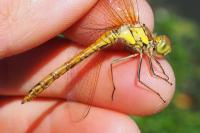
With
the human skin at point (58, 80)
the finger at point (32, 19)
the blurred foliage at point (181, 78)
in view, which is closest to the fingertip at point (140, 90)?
the human skin at point (58, 80)

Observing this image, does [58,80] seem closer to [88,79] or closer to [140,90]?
[88,79]

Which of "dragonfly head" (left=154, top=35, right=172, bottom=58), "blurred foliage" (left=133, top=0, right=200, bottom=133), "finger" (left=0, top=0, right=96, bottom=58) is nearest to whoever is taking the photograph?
"finger" (left=0, top=0, right=96, bottom=58)

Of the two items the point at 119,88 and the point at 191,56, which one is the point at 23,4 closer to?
the point at 119,88

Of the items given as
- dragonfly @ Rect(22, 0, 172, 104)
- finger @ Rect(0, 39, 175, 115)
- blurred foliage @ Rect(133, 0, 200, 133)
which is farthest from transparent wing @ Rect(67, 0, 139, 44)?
blurred foliage @ Rect(133, 0, 200, 133)

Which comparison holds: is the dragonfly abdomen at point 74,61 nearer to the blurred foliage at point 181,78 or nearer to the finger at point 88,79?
the finger at point 88,79

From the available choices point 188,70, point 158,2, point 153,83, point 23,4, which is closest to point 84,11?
point 23,4

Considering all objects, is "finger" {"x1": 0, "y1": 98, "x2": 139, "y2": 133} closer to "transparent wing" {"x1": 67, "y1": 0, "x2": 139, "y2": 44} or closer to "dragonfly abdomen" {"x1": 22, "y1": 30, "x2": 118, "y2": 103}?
"dragonfly abdomen" {"x1": 22, "y1": 30, "x2": 118, "y2": 103}

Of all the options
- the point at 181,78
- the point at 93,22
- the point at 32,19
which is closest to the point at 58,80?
the point at 93,22

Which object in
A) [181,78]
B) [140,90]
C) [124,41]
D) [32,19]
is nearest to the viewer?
[32,19]
